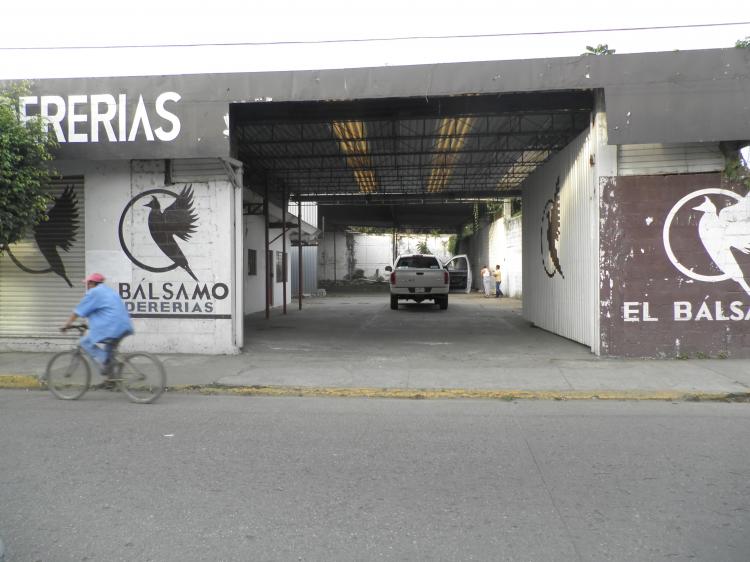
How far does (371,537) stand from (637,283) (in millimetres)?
7869

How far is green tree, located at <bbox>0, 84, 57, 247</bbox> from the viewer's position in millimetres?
8953

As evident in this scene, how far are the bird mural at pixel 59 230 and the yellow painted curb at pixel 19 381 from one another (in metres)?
2.98

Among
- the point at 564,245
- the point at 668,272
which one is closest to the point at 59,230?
the point at 564,245

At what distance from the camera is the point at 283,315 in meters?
19.1

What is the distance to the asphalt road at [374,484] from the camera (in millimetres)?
3488

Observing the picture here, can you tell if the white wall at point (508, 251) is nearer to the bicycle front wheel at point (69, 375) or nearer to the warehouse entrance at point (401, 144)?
the warehouse entrance at point (401, 144)

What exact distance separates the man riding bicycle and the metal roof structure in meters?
5.25

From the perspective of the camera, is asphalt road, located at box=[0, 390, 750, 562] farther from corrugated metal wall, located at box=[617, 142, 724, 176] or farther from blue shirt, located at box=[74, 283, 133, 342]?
corrugated metal wall, located at box=[617, 142, 724, 176]

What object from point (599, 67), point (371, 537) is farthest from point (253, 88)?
point (371, 537)

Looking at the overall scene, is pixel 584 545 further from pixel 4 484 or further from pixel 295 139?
pixel 295 139

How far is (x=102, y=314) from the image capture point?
7230 mm

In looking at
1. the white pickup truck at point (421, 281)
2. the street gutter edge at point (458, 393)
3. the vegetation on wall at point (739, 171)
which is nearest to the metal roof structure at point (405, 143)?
the vegetation on wall at point (739, 171)

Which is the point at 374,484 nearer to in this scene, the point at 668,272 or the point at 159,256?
the point at 668,272

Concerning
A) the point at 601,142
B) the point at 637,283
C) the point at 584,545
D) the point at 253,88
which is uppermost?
the point at 253,88
